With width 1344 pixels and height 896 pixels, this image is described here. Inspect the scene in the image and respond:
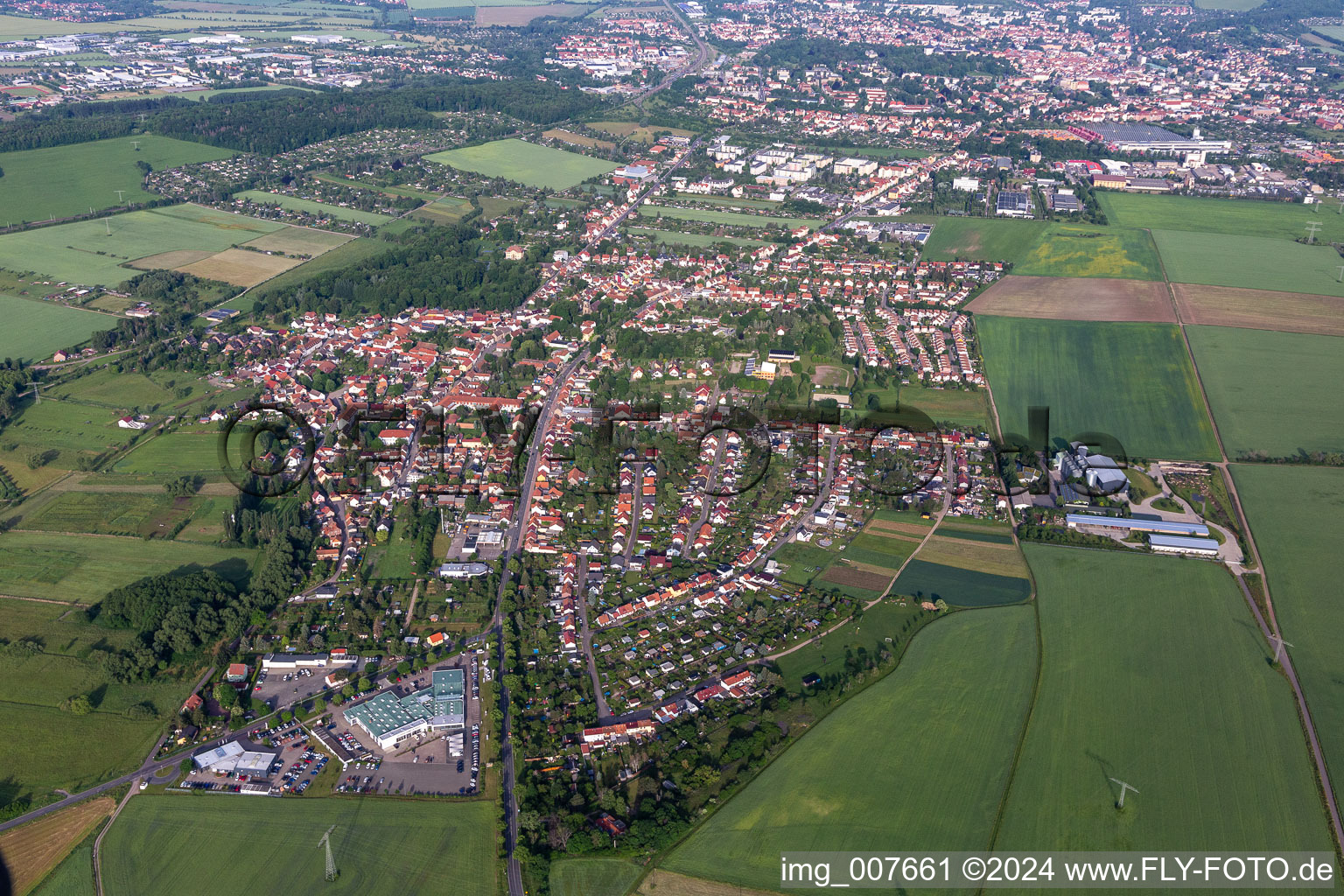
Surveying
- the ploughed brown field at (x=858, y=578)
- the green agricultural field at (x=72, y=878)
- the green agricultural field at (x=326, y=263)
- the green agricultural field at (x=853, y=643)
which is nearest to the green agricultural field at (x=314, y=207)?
the green agricultural field at (x=326, y=263)

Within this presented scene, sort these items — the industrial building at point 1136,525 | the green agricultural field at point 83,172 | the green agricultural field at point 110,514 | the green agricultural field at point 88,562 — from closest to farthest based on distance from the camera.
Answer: the green agricultural field at point 88,562 < the industrial building at point 1136,525 < the green agricultural field at point 110,514 < the green agricultural field at point 83,172

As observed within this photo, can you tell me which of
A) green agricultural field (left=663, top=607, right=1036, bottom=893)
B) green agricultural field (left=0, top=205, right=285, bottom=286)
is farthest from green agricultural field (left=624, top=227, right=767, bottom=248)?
green agricultural field (left=663, top=607, right=1036, bottom=893)

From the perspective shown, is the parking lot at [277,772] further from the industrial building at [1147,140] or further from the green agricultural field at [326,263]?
the industrial building at [1147,140]

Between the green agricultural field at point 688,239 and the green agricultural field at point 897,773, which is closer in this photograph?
the green agricultural field at point 897,773

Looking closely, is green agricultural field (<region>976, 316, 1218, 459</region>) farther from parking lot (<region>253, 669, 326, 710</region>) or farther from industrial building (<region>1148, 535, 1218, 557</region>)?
parking lot (<region>253, 669, 326, 710</region>)

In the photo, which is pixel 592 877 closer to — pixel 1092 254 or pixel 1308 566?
pixel 1308 566

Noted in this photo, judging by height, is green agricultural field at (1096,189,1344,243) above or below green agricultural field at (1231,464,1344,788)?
above
